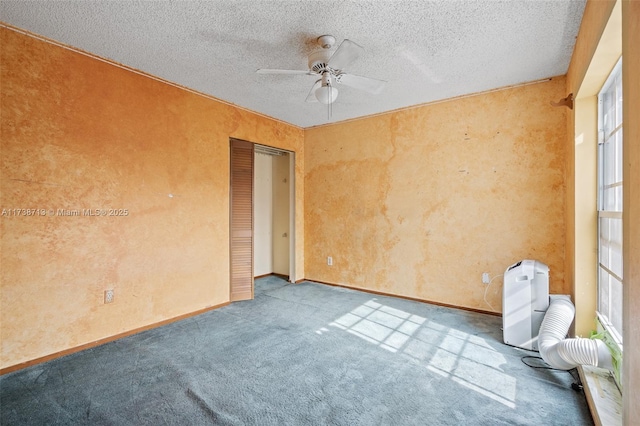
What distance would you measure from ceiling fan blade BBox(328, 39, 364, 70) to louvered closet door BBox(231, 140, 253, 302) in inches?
87.9

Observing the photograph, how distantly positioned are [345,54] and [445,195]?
235cm

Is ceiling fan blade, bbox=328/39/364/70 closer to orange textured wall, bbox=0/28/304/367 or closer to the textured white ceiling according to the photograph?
the textured white ceiling

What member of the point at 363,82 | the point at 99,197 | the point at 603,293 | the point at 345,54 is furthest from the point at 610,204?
the point at 99,197

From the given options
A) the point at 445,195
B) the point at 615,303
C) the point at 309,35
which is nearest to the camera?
the point at 615,303

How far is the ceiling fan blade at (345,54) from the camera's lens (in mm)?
1889

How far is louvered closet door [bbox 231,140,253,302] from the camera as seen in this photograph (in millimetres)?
3936

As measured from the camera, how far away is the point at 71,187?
8.21 feet

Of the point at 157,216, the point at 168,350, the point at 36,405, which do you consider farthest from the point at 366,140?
the point at 36,405

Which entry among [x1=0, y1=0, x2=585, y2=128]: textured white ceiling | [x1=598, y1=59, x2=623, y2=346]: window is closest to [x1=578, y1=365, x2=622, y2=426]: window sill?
[x1=598, y1=59, x2=623, y2=346]: window

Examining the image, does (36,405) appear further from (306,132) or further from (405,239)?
(306,132)

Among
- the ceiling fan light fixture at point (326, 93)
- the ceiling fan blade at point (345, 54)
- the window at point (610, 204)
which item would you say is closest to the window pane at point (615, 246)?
the window at point (610, 204)

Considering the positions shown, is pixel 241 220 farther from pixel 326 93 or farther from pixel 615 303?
pixel 615 303

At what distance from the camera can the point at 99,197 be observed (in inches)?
105

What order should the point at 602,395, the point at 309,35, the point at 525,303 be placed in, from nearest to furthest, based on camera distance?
1. the point at 602,395
2. the point at 309,35
3. the point at 525,303
